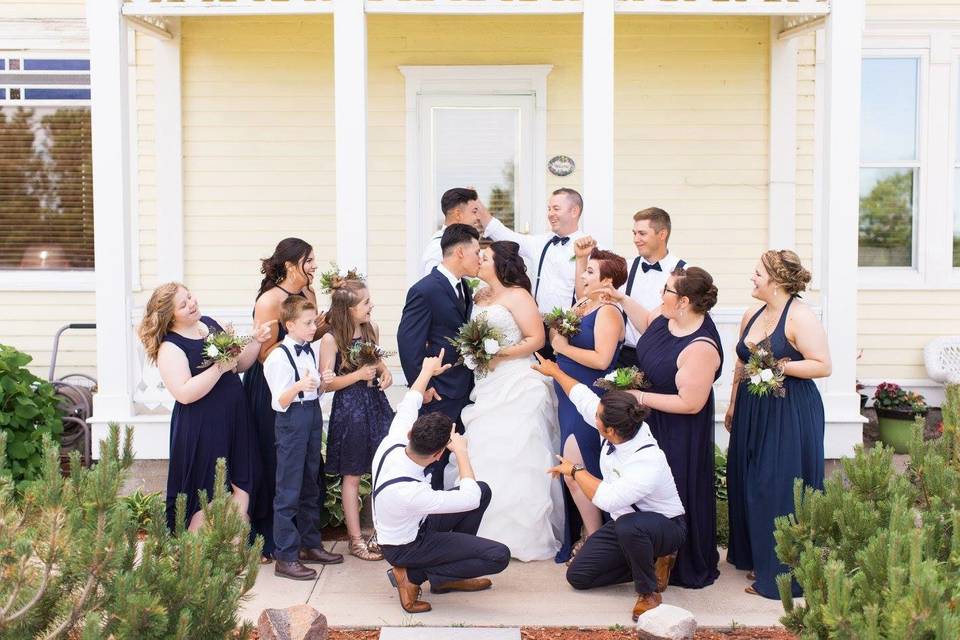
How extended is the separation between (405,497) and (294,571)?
4.32 ft

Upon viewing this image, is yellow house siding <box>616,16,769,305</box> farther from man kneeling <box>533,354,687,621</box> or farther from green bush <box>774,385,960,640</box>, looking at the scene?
green bush <box>774,385,960,640</box>

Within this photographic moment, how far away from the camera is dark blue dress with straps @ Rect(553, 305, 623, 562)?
6.43 metres

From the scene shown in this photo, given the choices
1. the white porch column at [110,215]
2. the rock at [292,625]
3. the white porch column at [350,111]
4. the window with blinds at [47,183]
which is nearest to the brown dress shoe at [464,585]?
the rock at [292,625]

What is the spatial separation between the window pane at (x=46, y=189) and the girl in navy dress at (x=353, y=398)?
16.2 feet

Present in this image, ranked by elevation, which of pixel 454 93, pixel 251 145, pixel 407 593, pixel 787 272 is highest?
pixel 454 93

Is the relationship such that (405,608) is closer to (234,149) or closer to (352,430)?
(352,430)

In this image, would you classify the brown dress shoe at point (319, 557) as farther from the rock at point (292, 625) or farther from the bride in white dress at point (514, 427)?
the rock at point (292, 625)

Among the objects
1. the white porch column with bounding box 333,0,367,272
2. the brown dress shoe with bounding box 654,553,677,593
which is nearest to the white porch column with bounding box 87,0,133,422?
the white porch column with bounding box 333,0,367,272

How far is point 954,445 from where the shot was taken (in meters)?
4.49

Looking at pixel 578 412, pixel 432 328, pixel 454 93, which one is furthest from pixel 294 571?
pixel 454 93

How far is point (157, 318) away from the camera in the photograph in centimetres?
594

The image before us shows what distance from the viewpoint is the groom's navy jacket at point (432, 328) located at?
257 inches

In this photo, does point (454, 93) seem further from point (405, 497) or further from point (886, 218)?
point (405, 497)

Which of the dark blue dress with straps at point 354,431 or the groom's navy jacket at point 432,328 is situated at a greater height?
the groom's navy jacket at point 432,328
